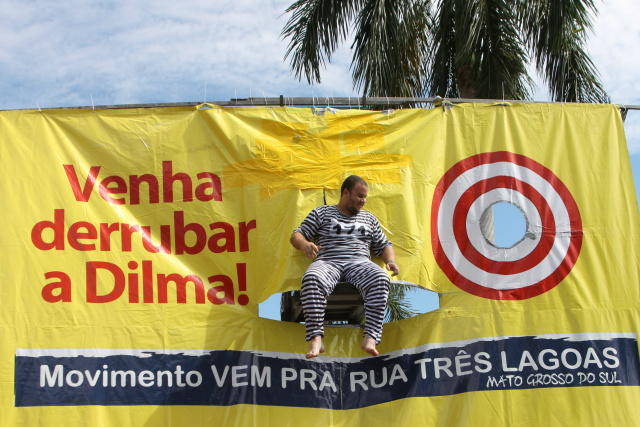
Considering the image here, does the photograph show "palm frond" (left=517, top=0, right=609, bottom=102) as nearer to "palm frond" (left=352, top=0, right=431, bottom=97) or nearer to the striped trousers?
"palm frond" (left=352, top=0, right=431, bottom=97)

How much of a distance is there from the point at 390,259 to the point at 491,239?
948mm

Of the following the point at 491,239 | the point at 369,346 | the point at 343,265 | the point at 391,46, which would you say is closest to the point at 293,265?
the point at 343,265

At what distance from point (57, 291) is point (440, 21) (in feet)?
19.2

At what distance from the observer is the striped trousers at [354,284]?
4.78m

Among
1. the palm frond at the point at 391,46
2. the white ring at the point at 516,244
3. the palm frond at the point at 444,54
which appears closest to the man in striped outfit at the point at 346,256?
the white ring at the point at 516,244

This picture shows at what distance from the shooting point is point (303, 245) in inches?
197

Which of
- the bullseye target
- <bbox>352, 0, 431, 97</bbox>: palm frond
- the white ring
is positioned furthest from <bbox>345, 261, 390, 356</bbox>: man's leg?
<bbox>352, 0, 431, 97</bbox>: palm frond

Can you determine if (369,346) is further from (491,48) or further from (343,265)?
(491,48)

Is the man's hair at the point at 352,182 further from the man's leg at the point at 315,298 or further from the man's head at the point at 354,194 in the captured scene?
the man's leg at the point at 315,298

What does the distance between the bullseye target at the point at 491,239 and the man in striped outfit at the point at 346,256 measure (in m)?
0.62

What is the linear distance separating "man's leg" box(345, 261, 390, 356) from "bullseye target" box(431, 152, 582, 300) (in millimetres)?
783

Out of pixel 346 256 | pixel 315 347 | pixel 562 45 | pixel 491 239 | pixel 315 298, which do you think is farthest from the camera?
pixel 562 45

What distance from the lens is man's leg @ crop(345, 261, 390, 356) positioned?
4781 mm

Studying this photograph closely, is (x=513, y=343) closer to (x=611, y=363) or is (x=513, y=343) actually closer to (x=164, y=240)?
(x=611, y=363)
